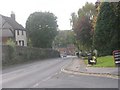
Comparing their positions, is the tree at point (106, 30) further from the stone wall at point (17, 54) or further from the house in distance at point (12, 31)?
the house in distance at point (12, 31)

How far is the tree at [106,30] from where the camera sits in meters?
54.6

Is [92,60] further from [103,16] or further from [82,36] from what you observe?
[82,36]

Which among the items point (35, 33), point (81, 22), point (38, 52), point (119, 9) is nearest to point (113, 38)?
point (119, 9)

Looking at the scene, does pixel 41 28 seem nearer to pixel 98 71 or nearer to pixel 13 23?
pixel 13 23

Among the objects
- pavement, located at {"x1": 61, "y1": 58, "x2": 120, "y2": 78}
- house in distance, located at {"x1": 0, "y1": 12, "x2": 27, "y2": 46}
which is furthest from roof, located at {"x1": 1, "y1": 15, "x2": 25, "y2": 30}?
pavement, located at {"x1": 61, "y1": 58, "x2": 120, "y2": 78}

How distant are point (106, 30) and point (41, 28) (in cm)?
6033

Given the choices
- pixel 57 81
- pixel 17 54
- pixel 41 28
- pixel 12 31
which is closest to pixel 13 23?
pixel 12 31

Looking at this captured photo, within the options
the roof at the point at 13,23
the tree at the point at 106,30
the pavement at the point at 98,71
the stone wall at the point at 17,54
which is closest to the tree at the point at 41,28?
Answer: the roof at the point at 13,23

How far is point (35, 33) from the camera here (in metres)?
114

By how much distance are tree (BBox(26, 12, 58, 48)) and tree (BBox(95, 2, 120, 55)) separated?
54234 mm

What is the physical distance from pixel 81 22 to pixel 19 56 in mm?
22121

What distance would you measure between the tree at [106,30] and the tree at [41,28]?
5423cm

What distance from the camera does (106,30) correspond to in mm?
56531

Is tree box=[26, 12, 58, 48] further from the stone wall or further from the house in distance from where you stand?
the stone wall
